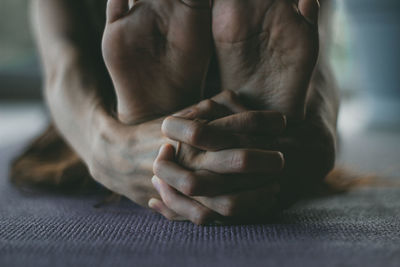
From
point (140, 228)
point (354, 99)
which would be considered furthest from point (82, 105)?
point (354, 99)

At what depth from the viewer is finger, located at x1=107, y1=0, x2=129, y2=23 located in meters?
0.54

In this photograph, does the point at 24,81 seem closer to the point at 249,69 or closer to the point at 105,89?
the point at 105,89

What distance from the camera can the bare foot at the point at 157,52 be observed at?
54 cm

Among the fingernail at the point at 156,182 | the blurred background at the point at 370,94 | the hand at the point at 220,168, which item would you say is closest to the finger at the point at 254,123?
the hand at the point at 220,168

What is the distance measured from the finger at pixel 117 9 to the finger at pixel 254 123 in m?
0.18

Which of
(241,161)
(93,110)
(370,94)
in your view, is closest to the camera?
(241,161)

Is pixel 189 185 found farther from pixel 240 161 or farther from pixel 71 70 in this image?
pixel 71 70

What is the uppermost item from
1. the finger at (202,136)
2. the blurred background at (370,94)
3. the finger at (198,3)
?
the finger at (198,3)

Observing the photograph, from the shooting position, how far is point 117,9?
54cm

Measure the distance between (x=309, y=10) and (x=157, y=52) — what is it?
187mm

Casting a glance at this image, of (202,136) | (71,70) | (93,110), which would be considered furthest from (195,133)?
(71,70)

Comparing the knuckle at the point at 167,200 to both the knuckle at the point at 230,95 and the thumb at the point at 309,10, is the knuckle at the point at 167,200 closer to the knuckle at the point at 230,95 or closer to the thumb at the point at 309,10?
the knuckle at the point at 230,95

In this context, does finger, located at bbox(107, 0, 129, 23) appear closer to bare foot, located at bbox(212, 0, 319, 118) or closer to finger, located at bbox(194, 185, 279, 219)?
bare foot, located at bbox(212, 0, 319, 118)

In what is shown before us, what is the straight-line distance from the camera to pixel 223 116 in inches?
20.7
